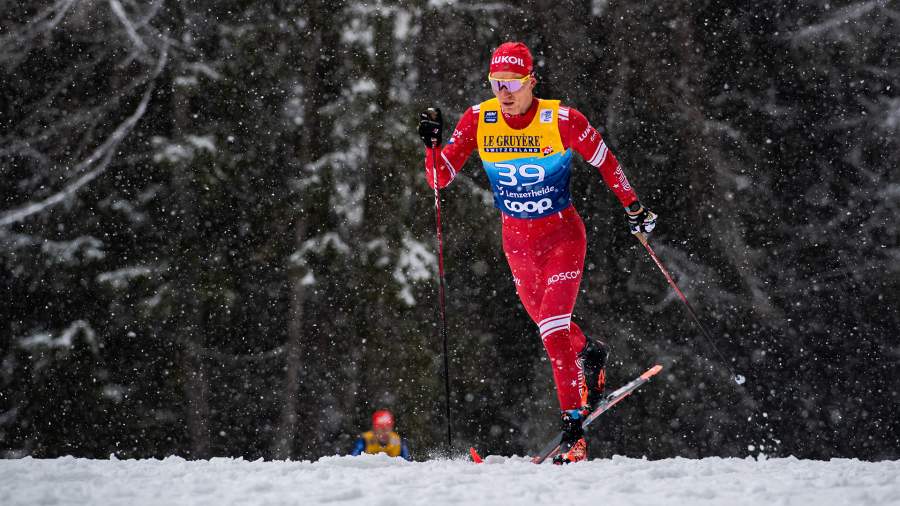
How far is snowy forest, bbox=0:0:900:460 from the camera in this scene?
1125 cm

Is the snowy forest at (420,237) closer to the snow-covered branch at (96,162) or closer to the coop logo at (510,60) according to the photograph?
the snow-covered branch at (96,162)

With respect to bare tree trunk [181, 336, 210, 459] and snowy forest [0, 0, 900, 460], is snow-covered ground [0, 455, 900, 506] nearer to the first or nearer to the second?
snowy forest [0, 0, 900, 460]

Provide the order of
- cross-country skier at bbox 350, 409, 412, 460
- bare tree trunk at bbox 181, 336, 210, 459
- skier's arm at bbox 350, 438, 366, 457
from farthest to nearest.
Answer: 1. bare tree trunk at bbox 181, 336, 210, 459
2. cross-country skier at bbox 350, 409, 412, 460
3. skier's arm at bbox 350, 438, 366, 457

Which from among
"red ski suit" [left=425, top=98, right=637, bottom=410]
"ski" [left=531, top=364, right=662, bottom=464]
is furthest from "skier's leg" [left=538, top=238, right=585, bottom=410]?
"ski" [left=531, top=364, right=662, bottom=464]

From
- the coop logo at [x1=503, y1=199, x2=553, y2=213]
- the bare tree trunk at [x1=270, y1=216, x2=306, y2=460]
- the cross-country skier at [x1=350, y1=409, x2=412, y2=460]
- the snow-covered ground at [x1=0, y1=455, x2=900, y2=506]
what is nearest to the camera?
the snow-covered ground at [x1=0, y1=455, x2=900, y2=506]

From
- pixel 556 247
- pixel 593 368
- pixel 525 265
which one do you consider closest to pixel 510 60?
pixel 556 247

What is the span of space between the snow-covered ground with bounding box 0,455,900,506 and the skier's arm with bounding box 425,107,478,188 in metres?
1.91

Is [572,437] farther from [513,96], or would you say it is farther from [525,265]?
[513,96]

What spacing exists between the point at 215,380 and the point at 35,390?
2490mm

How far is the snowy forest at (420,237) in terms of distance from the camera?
443 inches

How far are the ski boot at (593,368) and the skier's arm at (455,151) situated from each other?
135 cm

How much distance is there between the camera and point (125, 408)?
11727mm

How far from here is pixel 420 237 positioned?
454 inches

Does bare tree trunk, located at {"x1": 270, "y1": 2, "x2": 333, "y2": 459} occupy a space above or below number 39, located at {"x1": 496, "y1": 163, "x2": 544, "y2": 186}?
below
